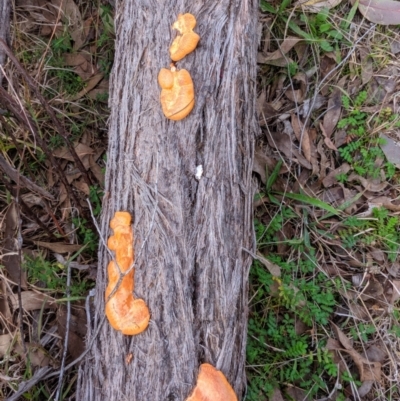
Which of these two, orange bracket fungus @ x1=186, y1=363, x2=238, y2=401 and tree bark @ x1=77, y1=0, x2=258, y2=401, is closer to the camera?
orange bracket fungus @ x1=186, y1=363, x2=238, y2=401

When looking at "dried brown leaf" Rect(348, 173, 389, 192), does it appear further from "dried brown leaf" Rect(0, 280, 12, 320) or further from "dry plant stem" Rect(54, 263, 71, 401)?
"dried brown leaf" Rect(0, 280, 12, 320)

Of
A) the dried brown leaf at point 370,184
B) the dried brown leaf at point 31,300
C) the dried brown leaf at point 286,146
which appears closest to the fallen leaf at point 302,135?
the dried brown leaf at point 286,146

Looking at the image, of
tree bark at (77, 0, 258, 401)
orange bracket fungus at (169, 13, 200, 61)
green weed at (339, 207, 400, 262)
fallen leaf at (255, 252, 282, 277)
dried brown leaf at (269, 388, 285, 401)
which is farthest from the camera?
green weed at (339, 207, 400, 262)

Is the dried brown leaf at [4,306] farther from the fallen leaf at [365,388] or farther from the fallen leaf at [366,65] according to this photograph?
the fallen leaf at [366,65]

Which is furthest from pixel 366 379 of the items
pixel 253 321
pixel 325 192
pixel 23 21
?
pixel 23 21

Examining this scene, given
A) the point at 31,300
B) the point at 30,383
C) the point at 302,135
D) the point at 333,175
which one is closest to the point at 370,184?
the point at 333,175

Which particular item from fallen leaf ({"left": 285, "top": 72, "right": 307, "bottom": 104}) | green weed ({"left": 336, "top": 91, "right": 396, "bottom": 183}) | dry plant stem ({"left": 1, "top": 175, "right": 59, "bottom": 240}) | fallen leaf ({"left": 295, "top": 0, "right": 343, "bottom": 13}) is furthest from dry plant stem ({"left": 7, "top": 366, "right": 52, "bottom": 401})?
fallen leaf ({"left": 295, "top": 0, "right": 343, "bottom": 13})

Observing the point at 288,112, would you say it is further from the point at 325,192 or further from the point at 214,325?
the point at 214,325
